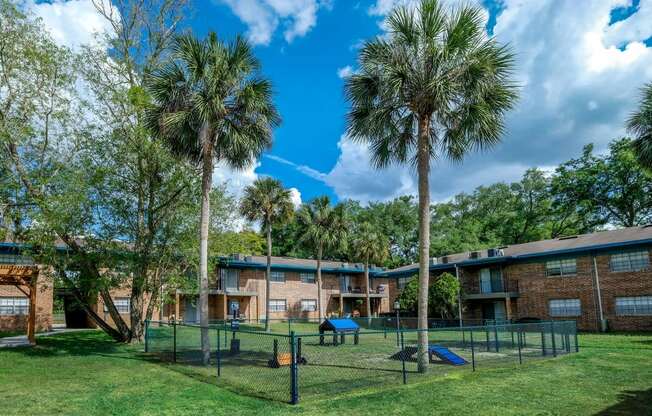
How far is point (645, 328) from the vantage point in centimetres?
2720

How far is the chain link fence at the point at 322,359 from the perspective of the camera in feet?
36.7

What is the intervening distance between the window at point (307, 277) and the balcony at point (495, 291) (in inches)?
575

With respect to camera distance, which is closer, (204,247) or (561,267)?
(204,247)

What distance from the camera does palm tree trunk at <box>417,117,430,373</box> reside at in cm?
1321

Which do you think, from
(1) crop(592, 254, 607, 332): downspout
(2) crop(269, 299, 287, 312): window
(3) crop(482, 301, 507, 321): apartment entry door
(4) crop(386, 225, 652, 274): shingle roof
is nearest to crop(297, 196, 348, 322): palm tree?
(2) crop(269, 299, 287, 312): window

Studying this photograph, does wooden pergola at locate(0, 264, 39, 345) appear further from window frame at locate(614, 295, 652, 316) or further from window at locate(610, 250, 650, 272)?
window at locate(610, 250, 650, 272)

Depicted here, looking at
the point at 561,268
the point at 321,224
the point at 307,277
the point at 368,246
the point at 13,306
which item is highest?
the point at 321,224

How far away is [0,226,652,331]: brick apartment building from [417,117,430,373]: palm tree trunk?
15459 mm

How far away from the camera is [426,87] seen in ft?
45.1

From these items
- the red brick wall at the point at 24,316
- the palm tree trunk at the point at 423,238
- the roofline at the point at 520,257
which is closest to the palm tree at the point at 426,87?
the palm tree trunk at the point at 423,238

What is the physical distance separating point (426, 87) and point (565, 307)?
931 inches

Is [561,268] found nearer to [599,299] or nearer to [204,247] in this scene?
[599,299]

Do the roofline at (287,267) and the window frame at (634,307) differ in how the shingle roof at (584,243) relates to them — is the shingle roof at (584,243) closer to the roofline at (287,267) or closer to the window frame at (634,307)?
the window frame at (634,307)

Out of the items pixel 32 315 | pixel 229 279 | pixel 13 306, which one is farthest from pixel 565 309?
pixel 13 306
